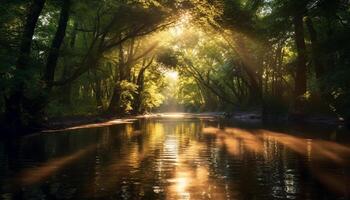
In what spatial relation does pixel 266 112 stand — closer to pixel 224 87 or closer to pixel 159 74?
pixel 159 74

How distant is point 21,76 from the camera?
26.3 metres

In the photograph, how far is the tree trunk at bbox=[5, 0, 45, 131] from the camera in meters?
26.9

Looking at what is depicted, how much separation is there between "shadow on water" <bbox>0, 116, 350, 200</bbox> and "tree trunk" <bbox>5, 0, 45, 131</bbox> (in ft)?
18.3

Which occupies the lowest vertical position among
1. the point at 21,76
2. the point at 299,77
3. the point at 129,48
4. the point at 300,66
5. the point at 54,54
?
the point at 21,76

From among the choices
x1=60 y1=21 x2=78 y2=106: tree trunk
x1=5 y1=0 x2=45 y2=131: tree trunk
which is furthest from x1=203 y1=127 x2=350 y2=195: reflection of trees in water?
x1=60 y1=21 x2=78 y2=106: tree trunk

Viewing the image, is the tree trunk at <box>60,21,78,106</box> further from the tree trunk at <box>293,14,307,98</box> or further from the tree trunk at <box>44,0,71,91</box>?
the tree trunk at <box>293,14,307,98</box>

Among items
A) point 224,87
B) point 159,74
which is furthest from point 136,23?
point 224,87

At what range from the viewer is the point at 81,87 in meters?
61.2

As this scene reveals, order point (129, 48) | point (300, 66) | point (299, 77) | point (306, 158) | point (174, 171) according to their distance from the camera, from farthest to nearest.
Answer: point (129, 48)
point (300, 66)
point (299, 77)
point (306, 158)
point (174, 171)

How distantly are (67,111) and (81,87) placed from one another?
13157 millimetres

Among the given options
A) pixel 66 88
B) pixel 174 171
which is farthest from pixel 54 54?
pixel 174 171

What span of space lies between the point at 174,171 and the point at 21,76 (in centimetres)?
1475

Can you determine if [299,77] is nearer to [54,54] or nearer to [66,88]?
[66,88]

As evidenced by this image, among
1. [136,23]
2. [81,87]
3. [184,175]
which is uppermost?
[136,23]
